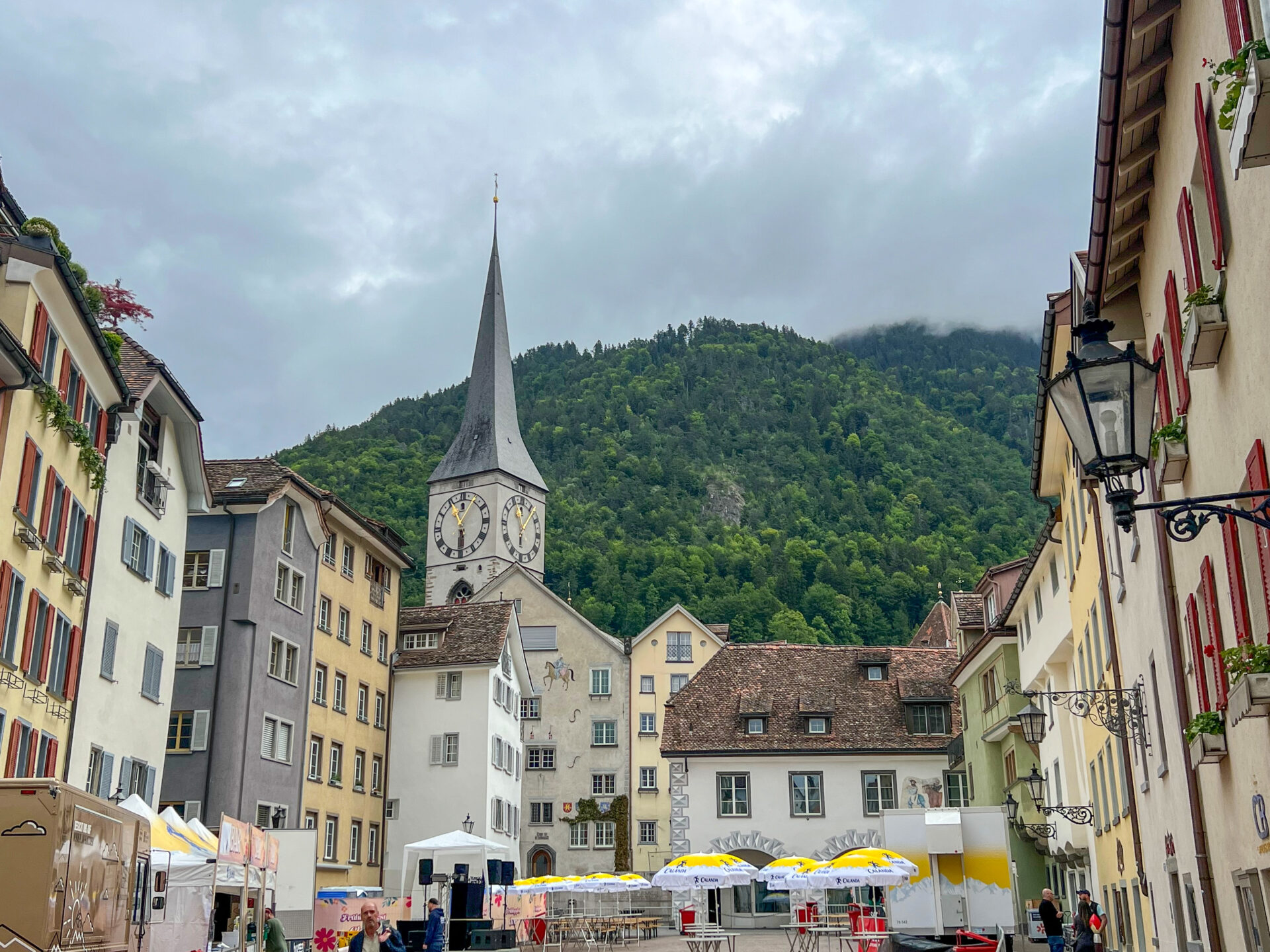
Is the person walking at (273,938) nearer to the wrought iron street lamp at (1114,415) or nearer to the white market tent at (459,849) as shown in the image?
the white market tent at (459,849)

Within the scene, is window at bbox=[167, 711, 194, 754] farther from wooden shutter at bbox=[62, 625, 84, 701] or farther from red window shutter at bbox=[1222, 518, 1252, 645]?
red window shutter at bbox=[1222, 518, 1252, 645]

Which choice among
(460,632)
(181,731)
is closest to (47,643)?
(181,731)

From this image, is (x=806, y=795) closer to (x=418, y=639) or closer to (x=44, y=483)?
(x=418, y=639)

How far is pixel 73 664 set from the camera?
79.9ft

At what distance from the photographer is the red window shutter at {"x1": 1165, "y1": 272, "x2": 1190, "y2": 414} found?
1038cm

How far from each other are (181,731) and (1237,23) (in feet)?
116

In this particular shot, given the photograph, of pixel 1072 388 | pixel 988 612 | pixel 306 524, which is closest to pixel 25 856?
pixel 1072 388

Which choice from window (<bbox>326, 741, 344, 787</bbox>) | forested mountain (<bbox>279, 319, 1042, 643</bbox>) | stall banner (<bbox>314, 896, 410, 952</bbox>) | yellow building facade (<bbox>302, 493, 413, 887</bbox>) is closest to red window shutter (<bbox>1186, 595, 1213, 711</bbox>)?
stall banner (<bbox>314, 896, 410, 952</bbox>)

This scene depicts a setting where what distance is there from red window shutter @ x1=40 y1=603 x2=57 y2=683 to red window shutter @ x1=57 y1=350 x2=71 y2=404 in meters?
3.77

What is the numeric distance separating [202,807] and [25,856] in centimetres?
2571

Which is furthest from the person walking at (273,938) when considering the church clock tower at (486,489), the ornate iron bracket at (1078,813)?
the church clock tower at (486,489)

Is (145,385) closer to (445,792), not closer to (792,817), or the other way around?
(445,792)

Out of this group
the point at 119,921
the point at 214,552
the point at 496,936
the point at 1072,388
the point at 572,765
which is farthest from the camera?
the point at 572,765

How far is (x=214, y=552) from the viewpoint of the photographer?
38.4m
